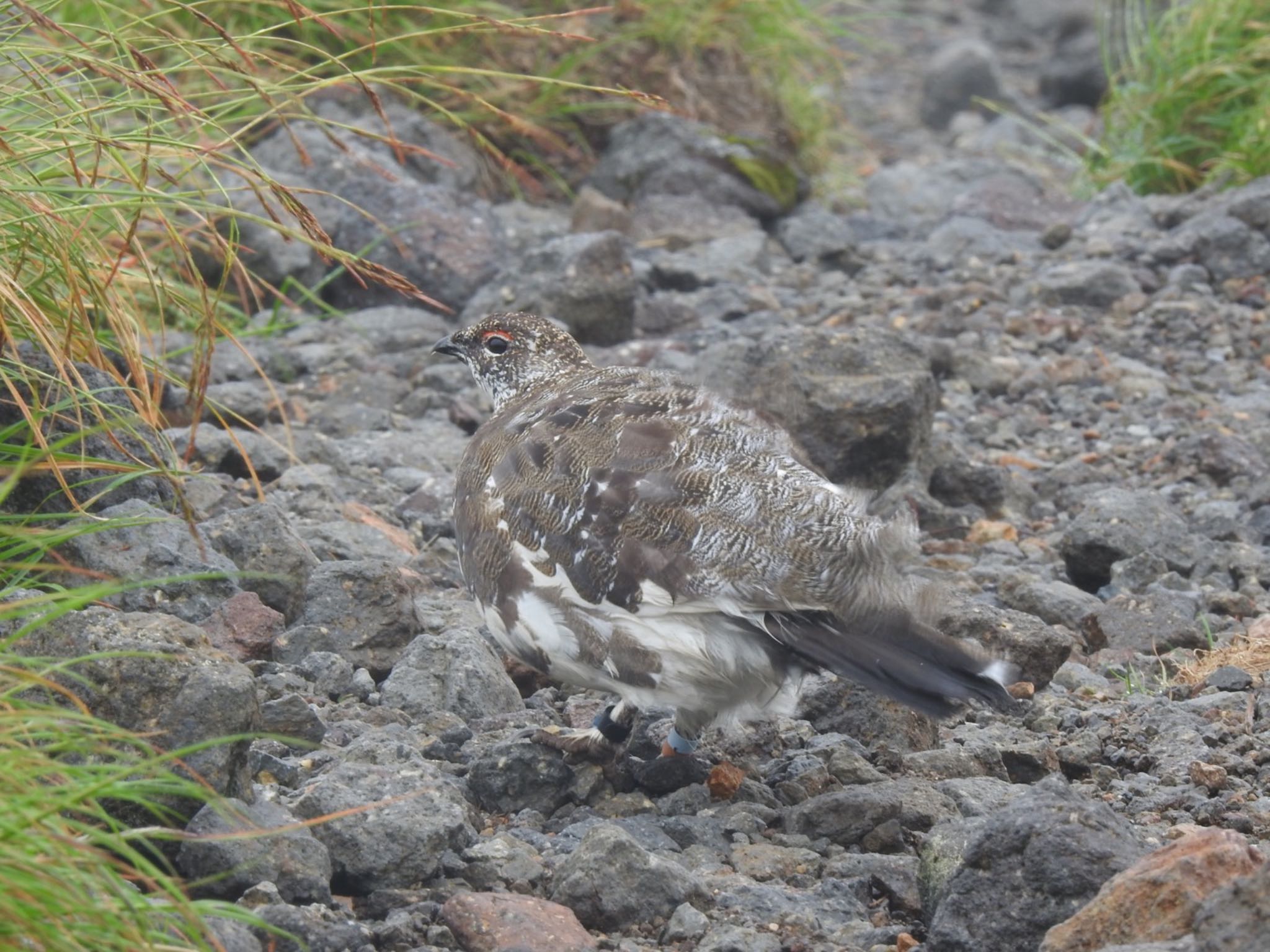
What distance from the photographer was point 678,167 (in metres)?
9.16

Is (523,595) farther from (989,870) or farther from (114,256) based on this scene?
(114,256)

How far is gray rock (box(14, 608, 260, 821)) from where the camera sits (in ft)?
10.4

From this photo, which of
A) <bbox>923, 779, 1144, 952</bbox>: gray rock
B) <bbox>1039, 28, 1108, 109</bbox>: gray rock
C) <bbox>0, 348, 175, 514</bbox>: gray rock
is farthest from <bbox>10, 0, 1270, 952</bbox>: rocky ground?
<bbox>1039, 28, 1108, 109</bbox>: gray rock

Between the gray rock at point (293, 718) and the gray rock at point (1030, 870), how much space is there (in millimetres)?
1516

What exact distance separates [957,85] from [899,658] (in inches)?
413

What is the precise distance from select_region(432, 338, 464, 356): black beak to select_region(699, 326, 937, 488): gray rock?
36.3 inches

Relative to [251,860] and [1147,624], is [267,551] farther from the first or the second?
[1147,624]

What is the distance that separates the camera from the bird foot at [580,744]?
3.88m

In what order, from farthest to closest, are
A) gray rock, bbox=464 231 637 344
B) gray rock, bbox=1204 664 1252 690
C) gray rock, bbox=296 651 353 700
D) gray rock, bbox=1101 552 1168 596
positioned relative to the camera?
gray rock, bbox=464 231 637 344, gray rock, bbox=1101 552 1168 596, gray rock, bbox=1204 664 1252 690, gray rock, bbox=296 651 353 700

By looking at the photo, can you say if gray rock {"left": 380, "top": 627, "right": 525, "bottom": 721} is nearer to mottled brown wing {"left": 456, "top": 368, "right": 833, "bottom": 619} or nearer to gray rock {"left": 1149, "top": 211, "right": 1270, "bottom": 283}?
mottled brown wing {"left": 456, "top": 368, "right": 833, "bottom": 619}

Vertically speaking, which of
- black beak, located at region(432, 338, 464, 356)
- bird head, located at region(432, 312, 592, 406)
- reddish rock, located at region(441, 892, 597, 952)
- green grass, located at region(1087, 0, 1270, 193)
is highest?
green grass, located at region(1087, 0, 1270, 193)

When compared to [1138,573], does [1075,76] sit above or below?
above

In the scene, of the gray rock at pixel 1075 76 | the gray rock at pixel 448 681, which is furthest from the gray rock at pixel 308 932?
the gray rock at pixel 1075 76

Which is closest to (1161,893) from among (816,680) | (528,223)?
(816,680)
